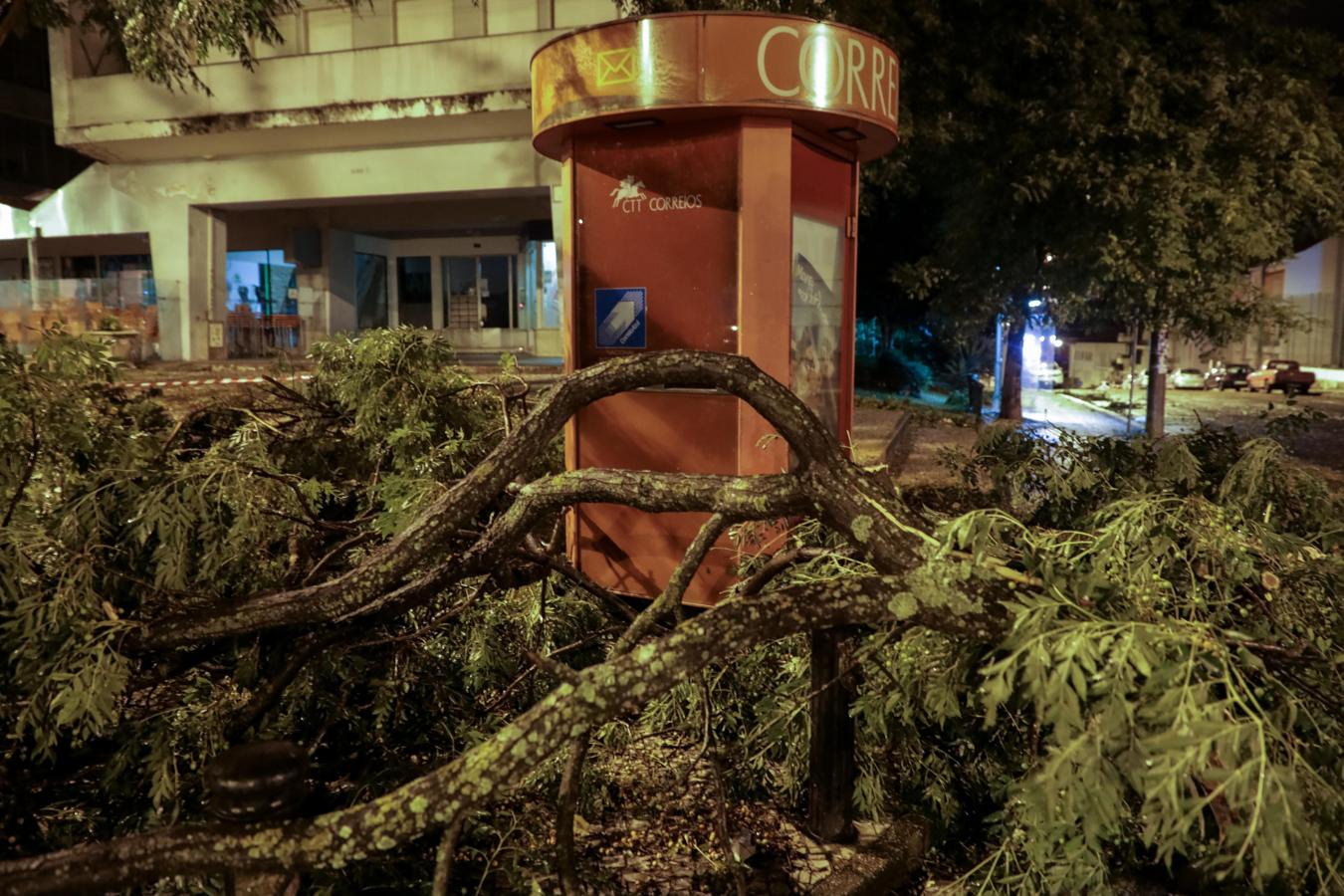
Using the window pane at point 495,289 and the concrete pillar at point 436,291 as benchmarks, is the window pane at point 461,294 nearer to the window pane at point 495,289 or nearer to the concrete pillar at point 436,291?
the concrete pillar at point 436,291

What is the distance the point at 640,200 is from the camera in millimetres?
5074

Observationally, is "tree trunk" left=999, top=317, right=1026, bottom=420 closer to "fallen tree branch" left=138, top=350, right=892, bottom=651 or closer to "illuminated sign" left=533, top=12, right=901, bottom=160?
"illuminated sign" left=533, top=12, right=901, bottom=160

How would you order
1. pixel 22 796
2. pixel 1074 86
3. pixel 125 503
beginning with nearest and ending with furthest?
pixel 22 796 < pixel 125 503 < pixel 1074 86

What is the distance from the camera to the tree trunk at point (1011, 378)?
748 inches

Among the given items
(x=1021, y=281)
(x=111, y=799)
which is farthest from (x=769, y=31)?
(x=1021, y=281)

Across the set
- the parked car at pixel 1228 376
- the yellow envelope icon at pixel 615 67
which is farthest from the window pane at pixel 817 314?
the parked car at pixel 1228 376

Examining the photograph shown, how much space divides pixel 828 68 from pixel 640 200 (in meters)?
1.22

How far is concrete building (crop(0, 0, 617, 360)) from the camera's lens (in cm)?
1883

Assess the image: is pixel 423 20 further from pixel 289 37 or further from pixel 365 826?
pixel 365 826

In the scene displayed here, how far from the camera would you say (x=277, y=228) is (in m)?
25.2

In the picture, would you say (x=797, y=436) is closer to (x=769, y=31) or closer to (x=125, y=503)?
(x=125, y=503)

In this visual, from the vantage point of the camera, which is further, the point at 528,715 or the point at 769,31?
the point at 769,31

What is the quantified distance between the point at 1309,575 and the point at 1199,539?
46cm

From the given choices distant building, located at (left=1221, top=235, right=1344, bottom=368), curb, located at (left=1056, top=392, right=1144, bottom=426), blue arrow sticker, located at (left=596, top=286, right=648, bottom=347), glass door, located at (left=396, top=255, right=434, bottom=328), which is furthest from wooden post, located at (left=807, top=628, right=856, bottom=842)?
distant building, located at (left=1221, top=235, right=1344, bottom=368)
